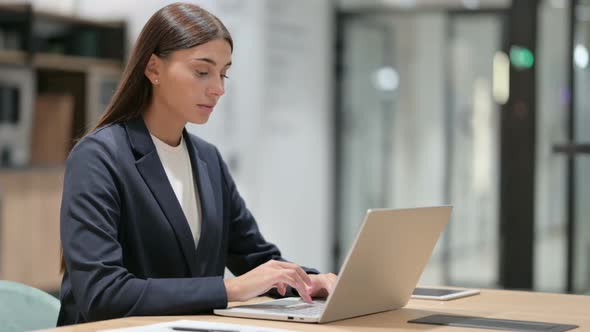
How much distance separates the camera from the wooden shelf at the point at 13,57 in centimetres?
620

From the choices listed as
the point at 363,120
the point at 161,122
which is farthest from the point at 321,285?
the point at 363,120

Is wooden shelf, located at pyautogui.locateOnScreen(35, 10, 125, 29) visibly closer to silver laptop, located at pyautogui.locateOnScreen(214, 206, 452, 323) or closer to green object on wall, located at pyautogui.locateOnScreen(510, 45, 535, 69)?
green object on wall, located at pyautogui.locateOnScreen(510, 45, 535, 69)

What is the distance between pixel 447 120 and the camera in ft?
27.1

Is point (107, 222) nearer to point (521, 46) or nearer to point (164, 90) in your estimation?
point (164, 90)

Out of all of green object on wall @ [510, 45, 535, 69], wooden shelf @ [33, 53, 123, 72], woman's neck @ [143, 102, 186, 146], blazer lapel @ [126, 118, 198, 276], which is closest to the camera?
blazer lapel @ [126, 118, 198, 276]

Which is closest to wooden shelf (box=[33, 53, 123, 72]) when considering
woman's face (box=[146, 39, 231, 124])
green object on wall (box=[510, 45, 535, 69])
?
green object on wall (box=[510, 45, 535, 69])

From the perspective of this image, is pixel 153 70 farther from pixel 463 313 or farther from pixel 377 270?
pixel 463 313

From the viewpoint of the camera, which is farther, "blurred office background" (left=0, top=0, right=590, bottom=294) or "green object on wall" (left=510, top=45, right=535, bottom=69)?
"green object on wall" (left=510, top=45, right=535, bottom=69)

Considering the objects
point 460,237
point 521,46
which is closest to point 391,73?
point 460,237

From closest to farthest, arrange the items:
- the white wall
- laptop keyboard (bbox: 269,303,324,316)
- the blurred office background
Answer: laptop keyboard (bbox: 269,303,324,316)
the blurred office background
the white wall

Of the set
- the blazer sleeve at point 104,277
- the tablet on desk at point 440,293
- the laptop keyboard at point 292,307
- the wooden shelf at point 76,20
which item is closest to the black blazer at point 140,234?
the blazer sleeve at point 104,277

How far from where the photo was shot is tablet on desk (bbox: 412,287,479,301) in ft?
7.41

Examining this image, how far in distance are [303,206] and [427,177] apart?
1105 millimetres

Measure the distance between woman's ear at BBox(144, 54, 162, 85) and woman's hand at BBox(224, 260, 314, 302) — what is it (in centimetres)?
55
